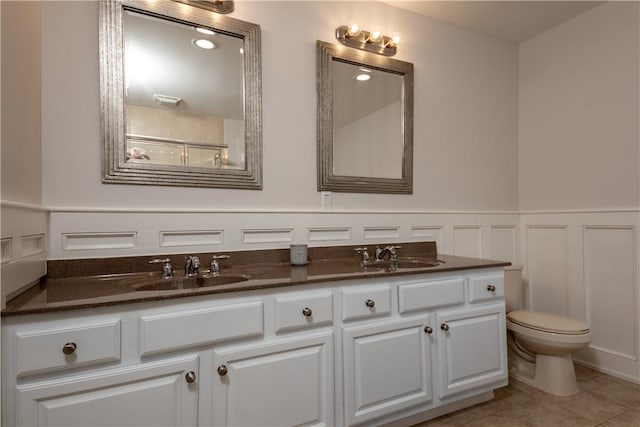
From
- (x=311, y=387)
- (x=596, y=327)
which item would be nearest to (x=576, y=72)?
(x=596, y=327)

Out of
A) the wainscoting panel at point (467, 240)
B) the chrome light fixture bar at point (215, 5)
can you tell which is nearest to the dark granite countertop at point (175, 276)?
the wainscoting panel at point (467, 240)

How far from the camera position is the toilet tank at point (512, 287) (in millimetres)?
2270

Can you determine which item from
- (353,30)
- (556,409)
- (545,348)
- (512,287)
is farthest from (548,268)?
(353,30)

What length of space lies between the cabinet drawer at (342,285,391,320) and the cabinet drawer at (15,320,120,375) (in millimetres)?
846

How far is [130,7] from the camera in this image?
61.5 inches

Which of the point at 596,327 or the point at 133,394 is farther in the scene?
the point at 596,327

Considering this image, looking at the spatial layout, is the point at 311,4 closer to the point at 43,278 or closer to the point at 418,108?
the point at 418,108

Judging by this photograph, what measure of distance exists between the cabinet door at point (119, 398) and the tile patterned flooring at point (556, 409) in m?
1.18

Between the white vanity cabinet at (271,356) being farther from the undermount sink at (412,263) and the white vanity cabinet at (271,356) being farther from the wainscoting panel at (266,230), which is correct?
the wainscoting panel at (266,230)

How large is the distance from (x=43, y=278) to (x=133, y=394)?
2.31 feet

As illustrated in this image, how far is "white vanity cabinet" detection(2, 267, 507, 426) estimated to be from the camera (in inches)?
38.8

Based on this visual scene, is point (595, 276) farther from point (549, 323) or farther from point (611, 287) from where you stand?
point (549, 323)

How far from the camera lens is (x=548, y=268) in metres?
2.56

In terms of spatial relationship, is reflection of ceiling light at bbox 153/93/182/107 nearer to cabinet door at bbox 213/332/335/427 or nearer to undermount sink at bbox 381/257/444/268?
cabinet door at bbox 213/332/335/427
